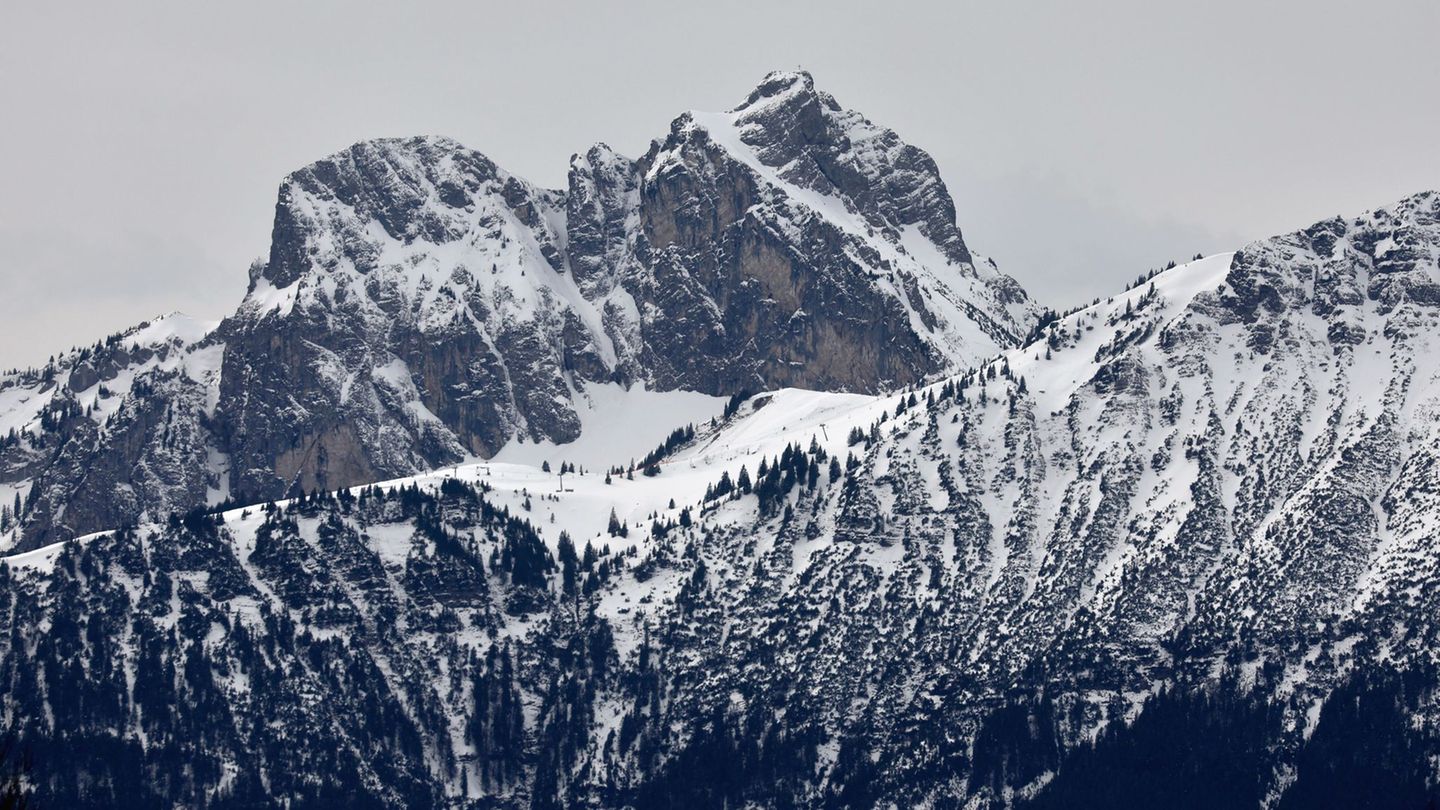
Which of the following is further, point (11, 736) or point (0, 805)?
point (11, 736)

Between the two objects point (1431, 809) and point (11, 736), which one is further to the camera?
point (1431, 809)

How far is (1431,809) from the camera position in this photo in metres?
170

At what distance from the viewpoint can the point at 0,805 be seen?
468 ft

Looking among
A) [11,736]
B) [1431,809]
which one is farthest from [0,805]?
[1431,809]

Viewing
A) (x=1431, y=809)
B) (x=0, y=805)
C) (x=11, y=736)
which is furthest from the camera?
(x=1431, y=809)

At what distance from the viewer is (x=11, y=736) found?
15662cm

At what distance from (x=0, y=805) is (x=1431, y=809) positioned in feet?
237

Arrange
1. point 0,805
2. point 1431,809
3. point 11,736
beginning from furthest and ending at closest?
1. point 1431,809
2. point 11,736
3. point 0,805

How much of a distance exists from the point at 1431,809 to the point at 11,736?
2792 inches

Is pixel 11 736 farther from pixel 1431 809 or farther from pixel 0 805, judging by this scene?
pixel 1431 809

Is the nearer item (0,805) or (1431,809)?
(0,805)

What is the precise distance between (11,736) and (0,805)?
14.4 metres
